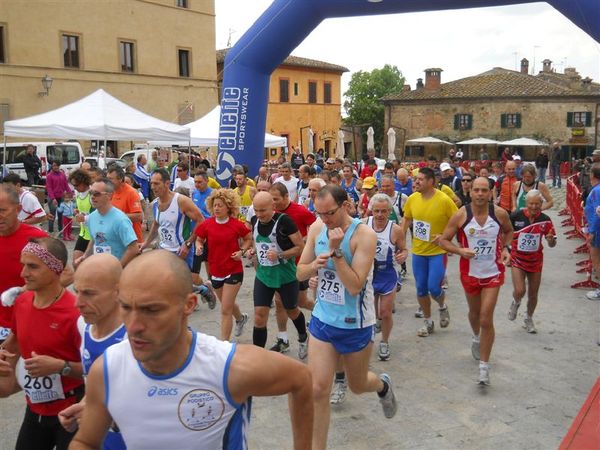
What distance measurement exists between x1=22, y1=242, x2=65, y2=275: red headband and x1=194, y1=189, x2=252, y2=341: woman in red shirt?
9.79 ft

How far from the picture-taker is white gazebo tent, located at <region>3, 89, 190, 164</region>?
1390 centimetres

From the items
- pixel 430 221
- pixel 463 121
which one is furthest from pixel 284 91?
pixel 430 221

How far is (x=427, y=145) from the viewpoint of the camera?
49156 millimetres

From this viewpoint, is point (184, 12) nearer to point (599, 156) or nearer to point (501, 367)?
point (599, 156)

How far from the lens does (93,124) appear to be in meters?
14.4

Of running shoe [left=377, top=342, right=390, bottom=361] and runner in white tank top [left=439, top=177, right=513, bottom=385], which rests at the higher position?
runner in white tank top [left=439, top=177, right=513, bottom=385]

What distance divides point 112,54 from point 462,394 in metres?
32.4

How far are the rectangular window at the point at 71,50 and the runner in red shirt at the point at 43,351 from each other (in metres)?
31.8

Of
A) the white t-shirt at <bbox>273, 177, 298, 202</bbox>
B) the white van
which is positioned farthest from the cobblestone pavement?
the white van

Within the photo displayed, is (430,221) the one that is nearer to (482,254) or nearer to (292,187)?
(482,254)

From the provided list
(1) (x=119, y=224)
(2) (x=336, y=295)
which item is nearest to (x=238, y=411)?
(2) (x=336, y=295)

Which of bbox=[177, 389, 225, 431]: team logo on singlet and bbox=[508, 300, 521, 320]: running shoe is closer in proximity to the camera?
bbox=[177, 389, 225, 431]: team logo on singlet

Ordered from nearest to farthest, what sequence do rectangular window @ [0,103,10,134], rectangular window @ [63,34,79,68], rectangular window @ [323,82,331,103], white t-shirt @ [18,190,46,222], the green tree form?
white t-shirt @ [18,190,46,222]
rectangular window @ [0,103,10,134]
rectangular window @ [63,34,79,68]
rectangular window @ [323,82,331,103]
the green tree

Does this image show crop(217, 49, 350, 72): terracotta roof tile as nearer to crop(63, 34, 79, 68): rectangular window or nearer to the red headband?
crop(63, 34, 79, 68): rectangular window
